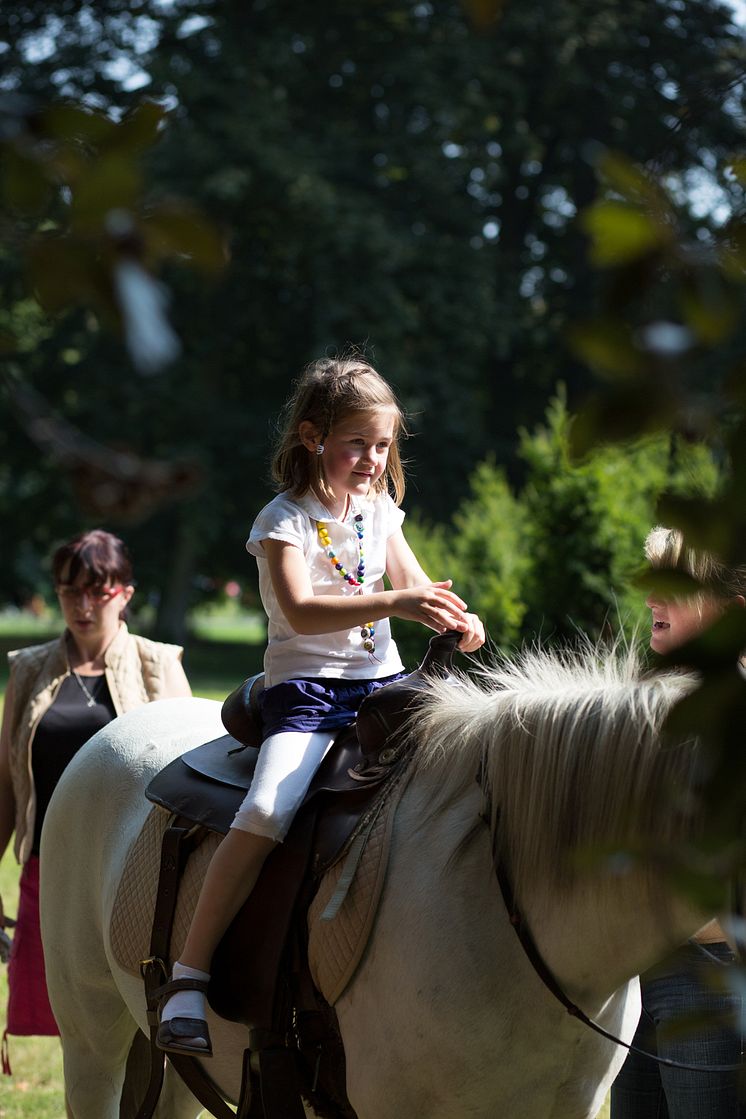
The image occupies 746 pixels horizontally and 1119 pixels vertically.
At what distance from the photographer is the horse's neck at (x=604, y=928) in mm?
2096

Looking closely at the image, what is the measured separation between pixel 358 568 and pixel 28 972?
216 centimetres

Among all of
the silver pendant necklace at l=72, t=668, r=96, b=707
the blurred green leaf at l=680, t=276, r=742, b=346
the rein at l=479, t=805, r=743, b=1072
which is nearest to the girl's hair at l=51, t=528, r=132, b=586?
the silver pendant necklace at l=72, t=668, r=96, b=707

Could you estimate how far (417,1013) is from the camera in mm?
2256

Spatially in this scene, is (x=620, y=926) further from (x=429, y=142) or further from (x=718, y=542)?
(x=429, y=142)

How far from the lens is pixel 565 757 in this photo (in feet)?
7.16

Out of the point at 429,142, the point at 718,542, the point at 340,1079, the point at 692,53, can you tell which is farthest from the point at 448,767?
the point at 692,53

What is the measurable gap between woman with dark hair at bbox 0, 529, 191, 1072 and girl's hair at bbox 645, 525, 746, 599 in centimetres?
171

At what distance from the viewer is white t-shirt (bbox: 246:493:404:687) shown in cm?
275

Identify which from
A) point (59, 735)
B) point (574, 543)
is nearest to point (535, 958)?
point (59, 735)

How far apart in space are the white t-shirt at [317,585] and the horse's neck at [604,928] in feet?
2.52

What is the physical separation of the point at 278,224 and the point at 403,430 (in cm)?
1897

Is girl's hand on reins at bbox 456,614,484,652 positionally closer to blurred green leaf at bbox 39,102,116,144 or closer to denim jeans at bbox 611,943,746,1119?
denim jeans at bbox 611,943,746,1119

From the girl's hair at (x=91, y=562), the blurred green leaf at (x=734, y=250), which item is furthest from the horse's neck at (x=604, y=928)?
the girl's hair at (x=91, y=562)

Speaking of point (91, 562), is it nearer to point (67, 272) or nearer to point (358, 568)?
point (358, 568)
